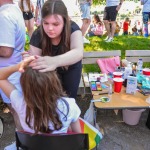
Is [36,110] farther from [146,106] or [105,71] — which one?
[105,71]

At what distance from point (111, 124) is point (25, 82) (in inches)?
73.0

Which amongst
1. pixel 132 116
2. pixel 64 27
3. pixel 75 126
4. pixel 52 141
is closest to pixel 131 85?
pixel 132 116

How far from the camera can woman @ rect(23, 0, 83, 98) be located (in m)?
1.27

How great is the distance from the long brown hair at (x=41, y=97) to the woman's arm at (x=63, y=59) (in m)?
0.05

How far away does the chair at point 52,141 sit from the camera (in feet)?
4.33

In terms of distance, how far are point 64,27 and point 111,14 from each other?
13.6 feet

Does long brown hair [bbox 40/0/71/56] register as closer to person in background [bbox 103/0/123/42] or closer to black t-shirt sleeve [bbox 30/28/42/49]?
black t-shirt sleeve [bbox 30/28/42/49]

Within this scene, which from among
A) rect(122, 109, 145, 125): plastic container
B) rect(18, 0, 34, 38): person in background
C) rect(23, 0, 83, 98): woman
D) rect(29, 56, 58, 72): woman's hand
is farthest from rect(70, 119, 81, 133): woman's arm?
rect(18, 0, 34, 38): person in background

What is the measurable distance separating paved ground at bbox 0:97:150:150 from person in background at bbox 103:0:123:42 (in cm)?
278

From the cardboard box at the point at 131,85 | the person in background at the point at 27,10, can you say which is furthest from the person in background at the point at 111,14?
the cardboard box at the point at 131,85

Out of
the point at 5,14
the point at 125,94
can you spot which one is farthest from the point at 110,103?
the point at 5,14

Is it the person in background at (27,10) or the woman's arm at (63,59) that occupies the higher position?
the person in background at (27,10)

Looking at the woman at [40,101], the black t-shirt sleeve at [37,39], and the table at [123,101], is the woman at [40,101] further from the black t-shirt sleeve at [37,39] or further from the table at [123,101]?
the table at [123,101]

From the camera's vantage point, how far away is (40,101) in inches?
51.1
